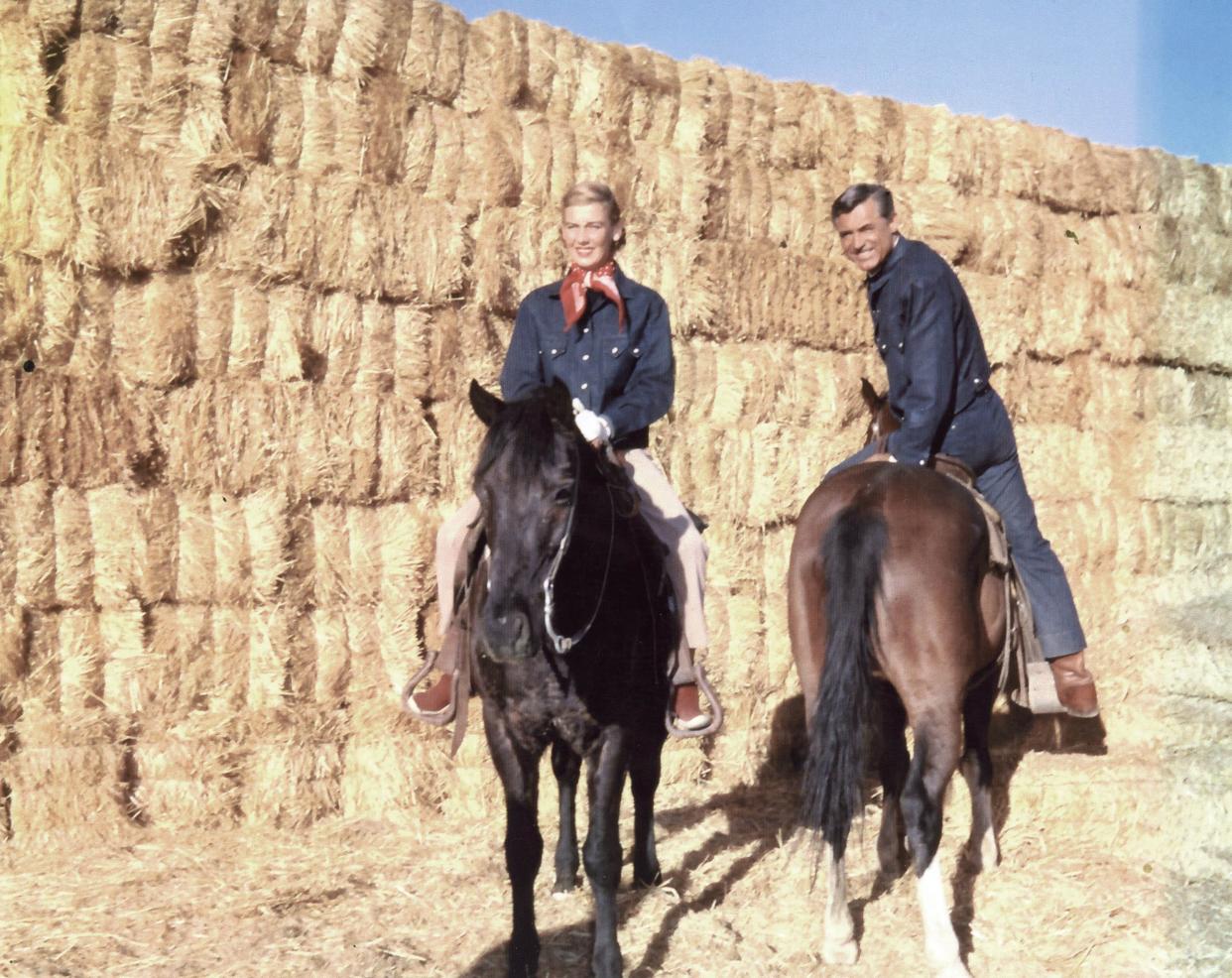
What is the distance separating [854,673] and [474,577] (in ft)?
4.78

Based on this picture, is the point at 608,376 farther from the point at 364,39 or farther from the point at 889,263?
the point at 364,39

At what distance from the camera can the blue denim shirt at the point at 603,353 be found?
5188 millimetres

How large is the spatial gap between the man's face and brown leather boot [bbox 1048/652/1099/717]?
6.73 ft

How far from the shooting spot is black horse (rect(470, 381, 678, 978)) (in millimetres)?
3811

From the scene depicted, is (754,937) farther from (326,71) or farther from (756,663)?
(326,71)

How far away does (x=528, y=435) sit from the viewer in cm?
387

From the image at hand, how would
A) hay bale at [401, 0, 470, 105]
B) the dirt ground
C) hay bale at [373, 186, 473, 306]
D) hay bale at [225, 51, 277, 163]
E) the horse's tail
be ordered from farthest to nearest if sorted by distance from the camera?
hay bale at [401, 0, 470, 105] < hay bale at [373, 186, 473, 306] < hay bale at [225, 51, 277, 163] < the dirt ground < the horse's tail

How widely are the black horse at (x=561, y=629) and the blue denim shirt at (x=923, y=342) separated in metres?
1.43

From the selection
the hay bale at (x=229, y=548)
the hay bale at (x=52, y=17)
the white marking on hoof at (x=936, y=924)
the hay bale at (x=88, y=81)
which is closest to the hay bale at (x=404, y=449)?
the hay bale at (x=229, y=548)

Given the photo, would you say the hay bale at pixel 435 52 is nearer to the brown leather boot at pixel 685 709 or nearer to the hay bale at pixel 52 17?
the hay bale at pixel 52 17

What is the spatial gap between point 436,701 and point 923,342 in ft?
8.54

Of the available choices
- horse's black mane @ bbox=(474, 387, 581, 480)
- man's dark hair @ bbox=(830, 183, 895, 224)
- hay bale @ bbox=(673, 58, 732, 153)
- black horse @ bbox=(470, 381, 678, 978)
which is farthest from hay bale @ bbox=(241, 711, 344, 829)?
hay bale @ bbox=(673, 58, 732, 153)

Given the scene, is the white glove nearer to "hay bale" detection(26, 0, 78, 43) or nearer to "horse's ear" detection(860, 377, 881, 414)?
"horse's ear" detection(860, 377, 881, 414)

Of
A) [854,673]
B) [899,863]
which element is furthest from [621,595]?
[899,863]
